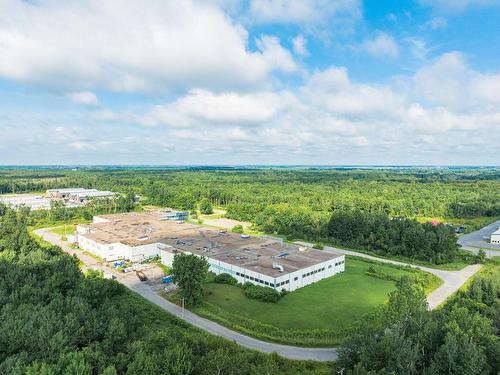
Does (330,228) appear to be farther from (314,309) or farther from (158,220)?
(158,220)

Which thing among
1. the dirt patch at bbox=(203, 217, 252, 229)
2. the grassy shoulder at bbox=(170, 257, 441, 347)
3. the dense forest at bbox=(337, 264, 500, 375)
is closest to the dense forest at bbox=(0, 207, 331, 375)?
the dense forest at bbox=(337, 264, 500, 375)

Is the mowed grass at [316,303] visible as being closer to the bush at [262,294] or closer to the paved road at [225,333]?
the bush at [262,294]

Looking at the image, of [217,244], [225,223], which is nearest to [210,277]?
[217,244]

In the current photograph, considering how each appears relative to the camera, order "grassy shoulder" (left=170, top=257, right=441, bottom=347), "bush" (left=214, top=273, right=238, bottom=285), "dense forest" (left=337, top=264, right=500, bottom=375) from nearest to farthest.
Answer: "dense forest" (left=337, top=264, right=500, bottom=375), "grassy shoulder" (left=170, top=257, right=441, bottom=347), "bush" (left=214, top=273, right=238, bottom=285)

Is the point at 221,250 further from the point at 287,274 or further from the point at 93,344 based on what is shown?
the point at 93,344

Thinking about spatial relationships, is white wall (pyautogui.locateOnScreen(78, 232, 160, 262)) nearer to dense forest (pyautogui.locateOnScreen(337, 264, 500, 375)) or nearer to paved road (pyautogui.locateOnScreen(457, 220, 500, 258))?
dense forest (pyautogui.locateOnScreen(337, 264, 500, 375))
